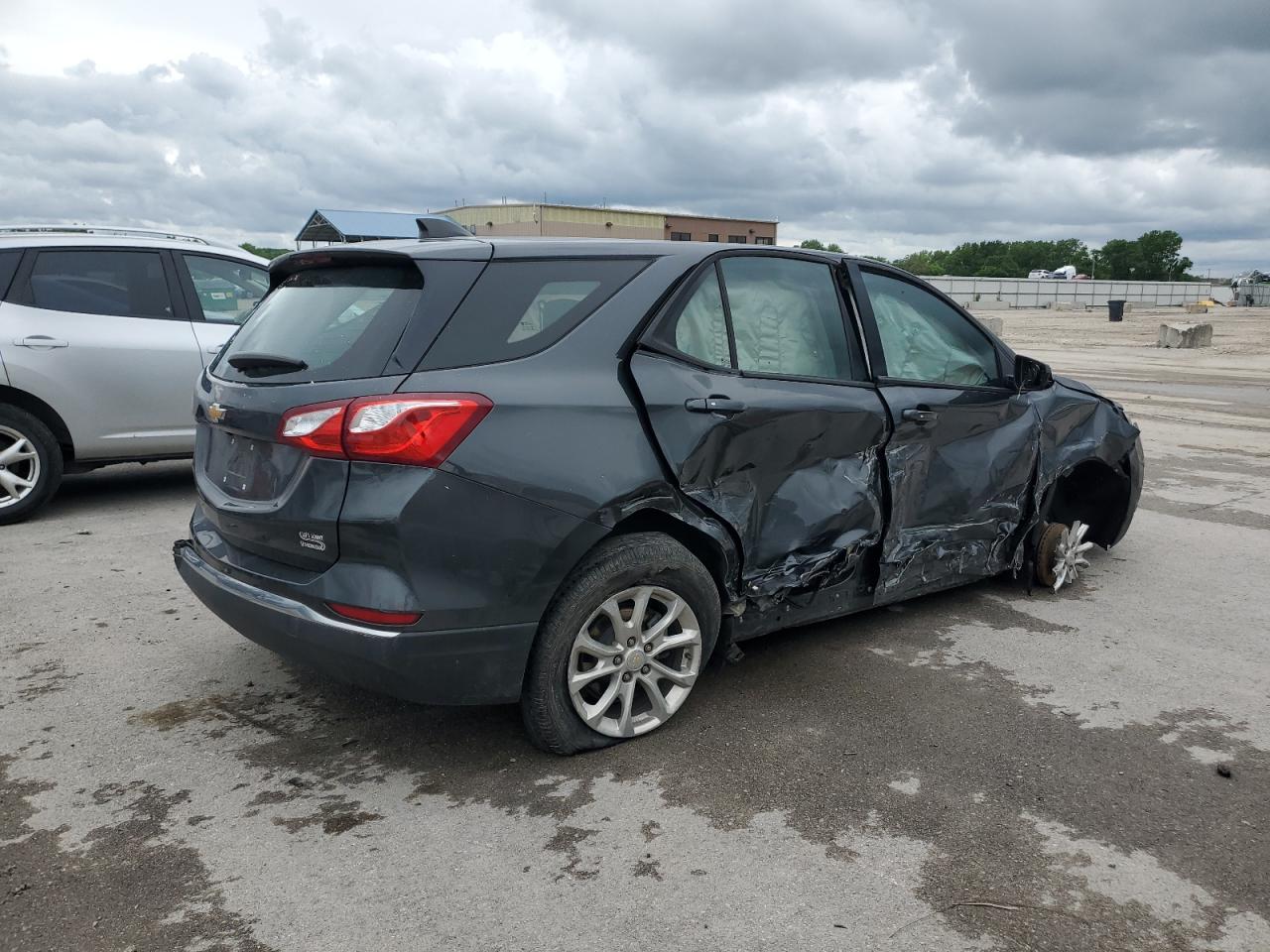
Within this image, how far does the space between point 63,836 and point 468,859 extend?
3.74 feet

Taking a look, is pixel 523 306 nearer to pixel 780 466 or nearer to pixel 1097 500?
pixel 780 466

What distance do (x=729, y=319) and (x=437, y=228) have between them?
117 centimetres

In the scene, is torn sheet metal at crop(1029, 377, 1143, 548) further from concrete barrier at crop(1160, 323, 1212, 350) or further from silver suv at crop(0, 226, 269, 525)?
concrete barrier at crop(1160, 323, 1212, 350)

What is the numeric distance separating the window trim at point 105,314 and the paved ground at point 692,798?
2.47 meters

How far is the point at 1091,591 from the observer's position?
5398mm

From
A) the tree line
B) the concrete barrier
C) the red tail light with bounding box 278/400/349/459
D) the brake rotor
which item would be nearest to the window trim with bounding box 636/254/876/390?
the red tail light with bounding box 278/400/349/459

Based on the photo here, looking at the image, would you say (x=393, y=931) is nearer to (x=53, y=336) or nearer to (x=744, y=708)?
(x=744, y=708)

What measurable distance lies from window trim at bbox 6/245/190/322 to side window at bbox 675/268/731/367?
4.77m

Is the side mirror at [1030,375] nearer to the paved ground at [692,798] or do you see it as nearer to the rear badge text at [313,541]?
the paved ground at [692,798]

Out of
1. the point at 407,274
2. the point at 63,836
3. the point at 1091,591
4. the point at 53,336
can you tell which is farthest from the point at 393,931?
the point at 53,336

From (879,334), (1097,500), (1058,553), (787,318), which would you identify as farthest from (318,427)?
(1097,500)

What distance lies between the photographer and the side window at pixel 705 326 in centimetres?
361

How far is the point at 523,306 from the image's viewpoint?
331 cm

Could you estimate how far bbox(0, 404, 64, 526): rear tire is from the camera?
650 cm
